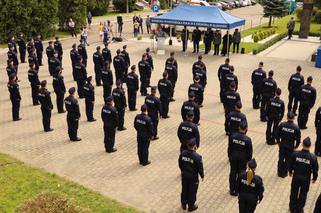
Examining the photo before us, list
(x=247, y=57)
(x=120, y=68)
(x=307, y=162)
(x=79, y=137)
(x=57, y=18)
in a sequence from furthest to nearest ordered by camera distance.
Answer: (x=57, y=18) < (x=247, y=57) < (x=120, y=68) < (x=79, y=137) < (x=307, y=162)

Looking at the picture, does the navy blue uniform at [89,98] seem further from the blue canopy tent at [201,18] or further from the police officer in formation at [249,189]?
the blue canopy tent at [201,18]

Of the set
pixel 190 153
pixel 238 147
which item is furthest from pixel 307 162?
pixel 190 153

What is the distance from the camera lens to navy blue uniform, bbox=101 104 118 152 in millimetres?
12148

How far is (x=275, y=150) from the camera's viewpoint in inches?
517

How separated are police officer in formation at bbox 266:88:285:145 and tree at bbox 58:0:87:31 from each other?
26.2 m

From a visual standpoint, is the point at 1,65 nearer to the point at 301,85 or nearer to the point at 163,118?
the point at 163,118

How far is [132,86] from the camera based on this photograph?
1602 cm

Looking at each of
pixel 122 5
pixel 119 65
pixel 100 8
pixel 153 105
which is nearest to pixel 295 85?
pixel 153 105

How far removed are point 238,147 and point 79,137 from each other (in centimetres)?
627

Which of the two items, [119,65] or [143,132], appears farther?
[119,65]

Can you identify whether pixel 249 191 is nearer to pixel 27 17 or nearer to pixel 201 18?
pixel 201 18

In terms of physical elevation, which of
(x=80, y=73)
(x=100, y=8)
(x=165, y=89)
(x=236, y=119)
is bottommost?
(x=100, y=8)

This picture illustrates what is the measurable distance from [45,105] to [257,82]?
26.6 ft

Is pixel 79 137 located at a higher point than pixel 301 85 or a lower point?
lower
